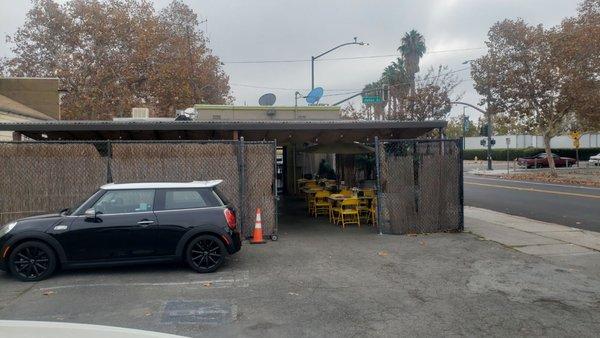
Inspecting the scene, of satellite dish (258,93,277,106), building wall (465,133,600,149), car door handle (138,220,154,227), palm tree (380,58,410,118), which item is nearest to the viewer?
car door handle (138,220,154,227)

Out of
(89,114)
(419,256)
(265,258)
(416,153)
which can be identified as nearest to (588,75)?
(416,153)

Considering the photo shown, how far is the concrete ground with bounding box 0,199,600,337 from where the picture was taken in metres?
5.81

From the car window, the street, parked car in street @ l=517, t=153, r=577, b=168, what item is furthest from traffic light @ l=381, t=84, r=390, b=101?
the car window

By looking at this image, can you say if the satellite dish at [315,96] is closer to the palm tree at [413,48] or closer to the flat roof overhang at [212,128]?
the flat roof overhang at [212,128]

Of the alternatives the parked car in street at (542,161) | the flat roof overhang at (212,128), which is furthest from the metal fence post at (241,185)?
the parked car in street at (542,161)

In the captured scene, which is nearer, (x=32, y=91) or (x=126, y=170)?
(x=126, y=170)

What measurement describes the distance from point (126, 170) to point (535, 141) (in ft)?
230

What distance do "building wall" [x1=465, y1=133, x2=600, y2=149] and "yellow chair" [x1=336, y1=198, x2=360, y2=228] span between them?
175 ft

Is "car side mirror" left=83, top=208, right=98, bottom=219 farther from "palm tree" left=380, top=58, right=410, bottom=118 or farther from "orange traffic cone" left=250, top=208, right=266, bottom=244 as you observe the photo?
"palm tree" left=380, top=58, right=410, bottom=118

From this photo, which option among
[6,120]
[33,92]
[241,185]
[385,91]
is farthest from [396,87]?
[241,185]

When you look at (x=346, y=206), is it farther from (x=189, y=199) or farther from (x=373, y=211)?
(x=189, y=199)

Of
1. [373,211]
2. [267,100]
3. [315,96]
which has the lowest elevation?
[373,211]

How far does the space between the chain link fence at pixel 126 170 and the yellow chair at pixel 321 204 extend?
155 inches

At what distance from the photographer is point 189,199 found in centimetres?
831
